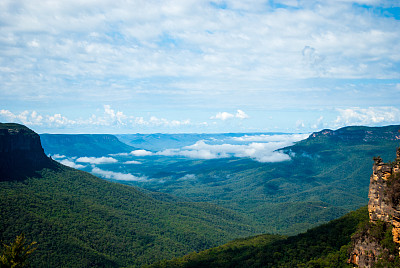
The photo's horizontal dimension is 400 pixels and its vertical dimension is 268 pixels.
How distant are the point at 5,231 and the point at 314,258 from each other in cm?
9144

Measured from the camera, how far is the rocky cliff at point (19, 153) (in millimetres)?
154137

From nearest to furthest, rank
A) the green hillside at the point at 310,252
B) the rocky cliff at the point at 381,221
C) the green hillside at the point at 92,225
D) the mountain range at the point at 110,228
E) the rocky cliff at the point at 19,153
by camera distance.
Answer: the rocky cliff at the point at 381,221 < the green hillside at the point at 310,252 < the mountain range at the point at 110,228 < the green hillside at the point at 92,225 < the rocky cliff at the point at 19,153

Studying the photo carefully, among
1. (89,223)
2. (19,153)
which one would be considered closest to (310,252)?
(89,223)

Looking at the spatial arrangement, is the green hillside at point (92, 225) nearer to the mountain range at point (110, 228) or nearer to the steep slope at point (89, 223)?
the steep slope at point (89, 223)

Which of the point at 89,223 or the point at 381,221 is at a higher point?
the point at 381,221

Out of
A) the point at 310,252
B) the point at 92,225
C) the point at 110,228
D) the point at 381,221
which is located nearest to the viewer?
the point at 381,221

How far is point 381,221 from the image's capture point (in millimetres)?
34844

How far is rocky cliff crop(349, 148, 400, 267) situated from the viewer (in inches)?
1253

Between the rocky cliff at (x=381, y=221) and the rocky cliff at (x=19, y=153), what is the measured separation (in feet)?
503

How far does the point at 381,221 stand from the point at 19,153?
600ft

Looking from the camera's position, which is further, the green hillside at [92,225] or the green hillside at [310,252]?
the green hillside at [92,225]

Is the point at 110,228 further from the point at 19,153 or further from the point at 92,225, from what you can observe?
the point at 19,153

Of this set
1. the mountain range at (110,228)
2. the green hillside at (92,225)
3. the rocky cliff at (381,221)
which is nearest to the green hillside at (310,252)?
the mountain range at (110,228)

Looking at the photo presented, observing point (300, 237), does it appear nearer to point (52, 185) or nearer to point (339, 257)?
point (339, 257)
